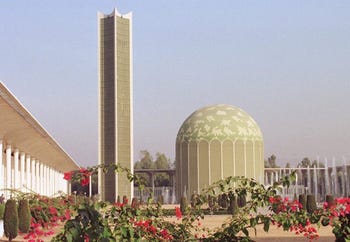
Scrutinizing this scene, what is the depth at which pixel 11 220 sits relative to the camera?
619 inches

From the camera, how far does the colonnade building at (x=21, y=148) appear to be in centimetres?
2043

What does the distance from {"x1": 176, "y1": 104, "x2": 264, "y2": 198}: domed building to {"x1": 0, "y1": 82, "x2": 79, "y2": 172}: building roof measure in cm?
1964

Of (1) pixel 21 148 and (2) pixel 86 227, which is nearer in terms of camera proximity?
(2) pixel 86 227

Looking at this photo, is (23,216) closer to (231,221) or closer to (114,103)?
(231,221)

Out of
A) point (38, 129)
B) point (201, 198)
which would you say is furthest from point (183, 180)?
point (201, 198)

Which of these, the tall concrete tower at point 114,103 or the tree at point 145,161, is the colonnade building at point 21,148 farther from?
the tree at point 145,161

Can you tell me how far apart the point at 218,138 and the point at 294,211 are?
51.4m

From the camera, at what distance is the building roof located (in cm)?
1907

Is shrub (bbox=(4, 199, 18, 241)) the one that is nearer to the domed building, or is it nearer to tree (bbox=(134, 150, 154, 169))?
the domed building

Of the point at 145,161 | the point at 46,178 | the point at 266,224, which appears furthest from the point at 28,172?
the point at 145,161

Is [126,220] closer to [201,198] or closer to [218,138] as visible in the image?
[201,198]

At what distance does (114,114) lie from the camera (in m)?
65.0

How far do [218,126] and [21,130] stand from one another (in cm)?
3284

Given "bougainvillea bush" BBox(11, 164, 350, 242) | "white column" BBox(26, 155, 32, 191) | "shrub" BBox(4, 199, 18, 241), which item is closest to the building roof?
"white column" BBox(26, 155, 32, 191)
